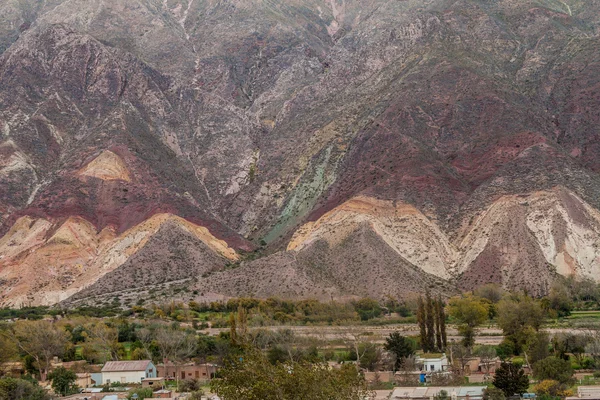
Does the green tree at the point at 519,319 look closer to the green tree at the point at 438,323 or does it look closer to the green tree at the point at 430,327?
the green tree at the point at 438,323

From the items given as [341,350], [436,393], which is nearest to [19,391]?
[436,393]

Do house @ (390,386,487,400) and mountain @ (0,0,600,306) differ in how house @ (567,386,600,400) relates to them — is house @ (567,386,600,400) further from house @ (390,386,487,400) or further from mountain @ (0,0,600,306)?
mountain @ (0,0,600,306)

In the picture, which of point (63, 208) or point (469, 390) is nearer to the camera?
point (469, 390)

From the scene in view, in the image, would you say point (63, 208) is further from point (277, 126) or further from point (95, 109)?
point (277, 126)

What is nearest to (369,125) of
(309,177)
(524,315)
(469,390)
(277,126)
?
(309,177)

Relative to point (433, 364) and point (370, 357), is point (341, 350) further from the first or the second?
point (433, 364)
